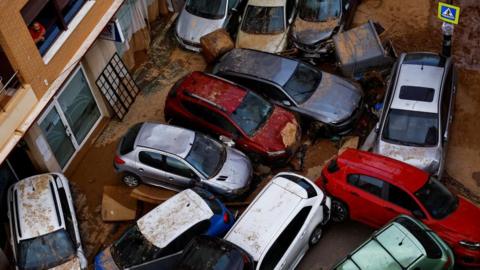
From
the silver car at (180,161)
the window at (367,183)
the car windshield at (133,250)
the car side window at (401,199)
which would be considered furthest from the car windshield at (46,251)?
the car side window at (401,199)

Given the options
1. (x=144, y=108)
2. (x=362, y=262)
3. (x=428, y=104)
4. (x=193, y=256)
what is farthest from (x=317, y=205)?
(x=144, y=108)

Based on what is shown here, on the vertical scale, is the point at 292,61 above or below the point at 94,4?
below

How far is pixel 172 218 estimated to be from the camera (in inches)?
485

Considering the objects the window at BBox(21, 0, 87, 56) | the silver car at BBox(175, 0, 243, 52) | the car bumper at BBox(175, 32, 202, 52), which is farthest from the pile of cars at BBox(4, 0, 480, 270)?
the window at BBox(21, 0, 87, 56)

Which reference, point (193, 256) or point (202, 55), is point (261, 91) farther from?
point (193, 256)

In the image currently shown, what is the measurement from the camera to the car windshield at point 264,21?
1692 cm

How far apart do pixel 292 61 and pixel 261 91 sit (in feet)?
3.69

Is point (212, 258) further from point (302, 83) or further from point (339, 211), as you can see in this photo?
point (302, 83)

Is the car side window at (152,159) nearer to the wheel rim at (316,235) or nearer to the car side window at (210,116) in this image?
the car side window at (210,116)

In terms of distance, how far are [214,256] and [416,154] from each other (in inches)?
202

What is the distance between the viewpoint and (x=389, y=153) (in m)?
13.5

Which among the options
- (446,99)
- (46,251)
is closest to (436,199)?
(446,99)

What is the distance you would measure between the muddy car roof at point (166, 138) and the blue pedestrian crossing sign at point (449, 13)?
6390 millimetres

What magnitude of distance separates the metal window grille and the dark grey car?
2.50 metres
